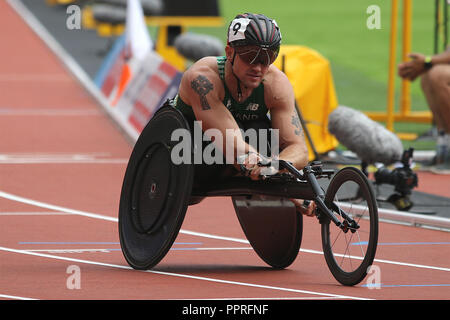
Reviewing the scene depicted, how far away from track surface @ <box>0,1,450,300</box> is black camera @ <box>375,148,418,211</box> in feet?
2.54

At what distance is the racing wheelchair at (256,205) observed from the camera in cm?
898

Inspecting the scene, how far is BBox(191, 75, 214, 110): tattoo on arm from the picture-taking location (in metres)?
9.48

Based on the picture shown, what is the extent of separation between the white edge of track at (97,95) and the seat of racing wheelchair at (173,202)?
264 centimetres

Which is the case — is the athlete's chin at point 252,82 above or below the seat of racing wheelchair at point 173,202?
above

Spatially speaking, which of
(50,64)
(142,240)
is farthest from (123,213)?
(50,64)

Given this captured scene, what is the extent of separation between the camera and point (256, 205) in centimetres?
1036

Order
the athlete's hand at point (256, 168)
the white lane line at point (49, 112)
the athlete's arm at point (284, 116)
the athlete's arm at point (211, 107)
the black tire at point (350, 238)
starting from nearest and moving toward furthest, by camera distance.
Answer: the black tire at point (350, 238), the athlete's hand at point (256, 168), the athlete's arm at point (211, 107), the athlete's arm at point (284, 116), the white lane line at point (49, 112)

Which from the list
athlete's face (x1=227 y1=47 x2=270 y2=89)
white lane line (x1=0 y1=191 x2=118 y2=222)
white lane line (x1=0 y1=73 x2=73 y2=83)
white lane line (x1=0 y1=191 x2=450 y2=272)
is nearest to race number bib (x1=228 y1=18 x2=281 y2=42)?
athlete's face (x1=227 y1=47 x2=270 y2=89)

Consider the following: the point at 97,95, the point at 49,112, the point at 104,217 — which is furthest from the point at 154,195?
the point at 97,95

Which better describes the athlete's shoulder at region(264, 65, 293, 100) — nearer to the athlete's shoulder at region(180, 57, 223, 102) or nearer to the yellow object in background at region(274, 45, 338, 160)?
the athlete's shoulder at region(180, 57, 223, 102)

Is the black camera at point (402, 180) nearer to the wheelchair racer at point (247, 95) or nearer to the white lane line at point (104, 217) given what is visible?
the white lane line at point (104, 217)

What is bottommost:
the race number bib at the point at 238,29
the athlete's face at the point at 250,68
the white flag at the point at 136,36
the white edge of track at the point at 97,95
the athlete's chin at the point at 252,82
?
the white edge of track at the point at 97,95

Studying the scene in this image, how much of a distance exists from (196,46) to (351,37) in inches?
486

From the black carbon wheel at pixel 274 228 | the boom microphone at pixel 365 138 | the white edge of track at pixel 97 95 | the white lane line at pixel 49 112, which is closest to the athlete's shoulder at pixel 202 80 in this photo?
the black carbon wheel at pixel 274 228
